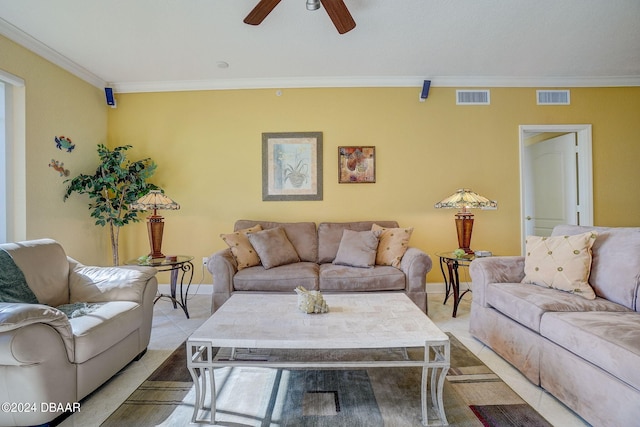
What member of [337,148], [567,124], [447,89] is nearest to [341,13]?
[337,148]

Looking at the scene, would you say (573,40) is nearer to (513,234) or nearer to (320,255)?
(513,234)

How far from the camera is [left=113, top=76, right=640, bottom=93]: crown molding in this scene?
3619 millimetres

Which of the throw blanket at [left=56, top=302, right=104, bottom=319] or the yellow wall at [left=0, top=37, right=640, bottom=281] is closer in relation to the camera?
the throw blanket at [left=56, top=302, right=104, bottom=319]

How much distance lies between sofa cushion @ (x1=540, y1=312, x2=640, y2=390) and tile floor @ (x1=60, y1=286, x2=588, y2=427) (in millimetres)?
340

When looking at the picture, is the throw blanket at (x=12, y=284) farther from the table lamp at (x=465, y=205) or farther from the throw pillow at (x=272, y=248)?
the table lamp at (x=465, y=205)

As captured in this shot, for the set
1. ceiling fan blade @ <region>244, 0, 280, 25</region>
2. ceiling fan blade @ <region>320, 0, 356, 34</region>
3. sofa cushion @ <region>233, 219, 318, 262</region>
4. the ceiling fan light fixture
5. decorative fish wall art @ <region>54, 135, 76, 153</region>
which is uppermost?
the ceiling fan light fixture

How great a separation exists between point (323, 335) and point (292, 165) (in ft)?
8.33

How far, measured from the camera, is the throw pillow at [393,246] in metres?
2.95

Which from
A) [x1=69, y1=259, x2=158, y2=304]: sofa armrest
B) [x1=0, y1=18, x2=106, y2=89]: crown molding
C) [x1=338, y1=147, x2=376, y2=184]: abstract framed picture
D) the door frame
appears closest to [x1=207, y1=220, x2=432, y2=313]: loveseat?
[x1=338, y1=147, x2=376, y2=184]: abstract framed picture

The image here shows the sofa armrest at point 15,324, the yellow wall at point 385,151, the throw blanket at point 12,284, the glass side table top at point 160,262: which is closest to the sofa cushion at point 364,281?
the yellow wall at point 385,151

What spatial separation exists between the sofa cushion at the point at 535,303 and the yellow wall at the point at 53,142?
4.03 metres

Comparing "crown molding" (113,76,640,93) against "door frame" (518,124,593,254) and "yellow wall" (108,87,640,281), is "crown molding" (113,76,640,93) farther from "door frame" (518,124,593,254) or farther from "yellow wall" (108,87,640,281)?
"door frame" (518,124,593,254)

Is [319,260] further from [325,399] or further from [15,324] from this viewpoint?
[15,324]

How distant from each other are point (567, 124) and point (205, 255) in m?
4.77
